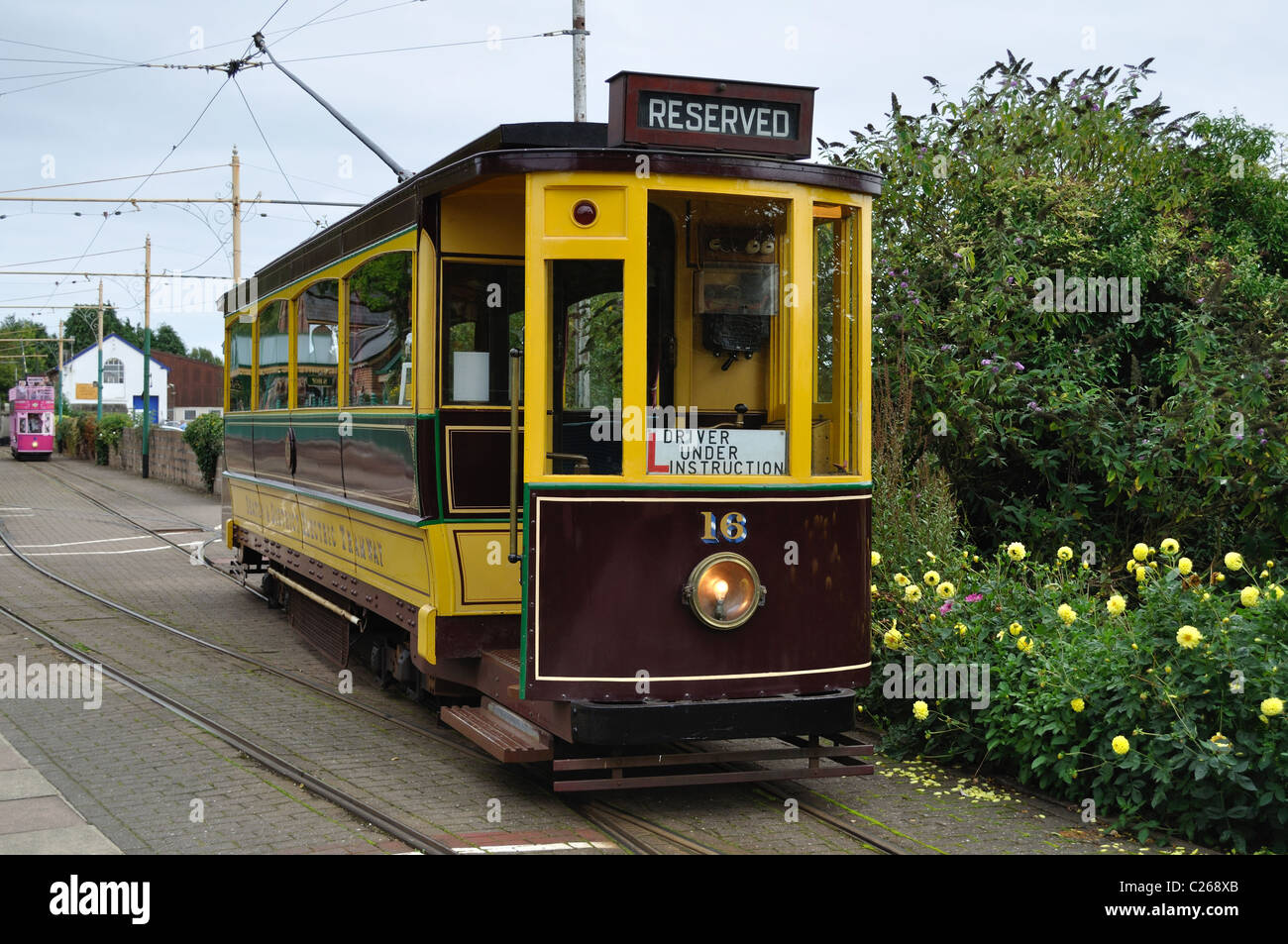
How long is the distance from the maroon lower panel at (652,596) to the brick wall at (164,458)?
917 inches

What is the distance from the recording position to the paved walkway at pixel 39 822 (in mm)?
5492

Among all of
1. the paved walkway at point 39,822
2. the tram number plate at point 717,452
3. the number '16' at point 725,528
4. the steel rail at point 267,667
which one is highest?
the tram number plate at point 717,452

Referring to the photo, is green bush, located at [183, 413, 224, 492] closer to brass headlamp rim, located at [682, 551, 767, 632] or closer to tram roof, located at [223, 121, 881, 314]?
tram roof, located at [223, 121, 881, 314]

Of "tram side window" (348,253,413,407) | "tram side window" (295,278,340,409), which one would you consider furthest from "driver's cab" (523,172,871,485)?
"tram side window" (295,278,340,409)

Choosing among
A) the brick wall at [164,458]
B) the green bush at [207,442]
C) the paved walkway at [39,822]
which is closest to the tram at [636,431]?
the paved walkway at [39,822]

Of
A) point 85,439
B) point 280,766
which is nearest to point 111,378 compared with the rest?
point 85,439

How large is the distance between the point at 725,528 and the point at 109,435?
39440 mm

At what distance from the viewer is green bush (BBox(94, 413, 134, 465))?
41.2 metres

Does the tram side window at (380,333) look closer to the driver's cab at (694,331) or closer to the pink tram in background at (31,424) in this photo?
the driver's cab at (694,331)

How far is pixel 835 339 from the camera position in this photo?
6465 mm

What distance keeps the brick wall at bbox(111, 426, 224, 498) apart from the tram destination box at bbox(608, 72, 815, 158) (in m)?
23.4

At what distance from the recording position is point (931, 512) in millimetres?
8531

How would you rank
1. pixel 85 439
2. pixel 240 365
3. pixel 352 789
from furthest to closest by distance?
pixel 85 439, pixel 240 365, pixel 352 789

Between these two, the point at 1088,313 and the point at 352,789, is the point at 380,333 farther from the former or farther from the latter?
the point at 1088,313
